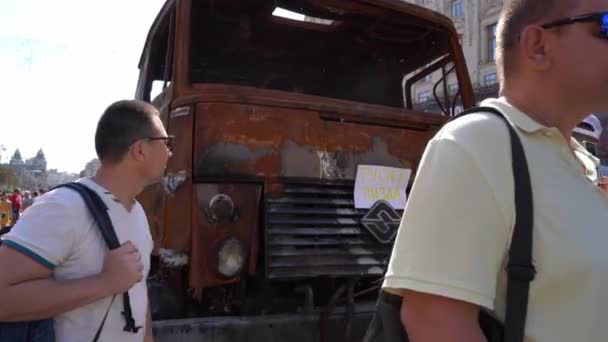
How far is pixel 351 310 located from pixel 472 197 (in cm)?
181

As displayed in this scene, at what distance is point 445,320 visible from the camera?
1066 millimetres

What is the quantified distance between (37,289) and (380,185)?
2155mm

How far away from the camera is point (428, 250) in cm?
109

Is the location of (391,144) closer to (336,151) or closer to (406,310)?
(336,151)

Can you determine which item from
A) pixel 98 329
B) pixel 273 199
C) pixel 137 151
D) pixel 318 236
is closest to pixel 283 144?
pixel 273 199

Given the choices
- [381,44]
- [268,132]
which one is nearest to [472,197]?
[268,132]

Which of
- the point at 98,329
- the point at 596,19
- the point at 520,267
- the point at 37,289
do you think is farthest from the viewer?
the point at 98,329

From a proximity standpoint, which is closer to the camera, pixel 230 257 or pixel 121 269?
pixel 121 269

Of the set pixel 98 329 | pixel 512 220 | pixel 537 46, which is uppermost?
pixel 537 46

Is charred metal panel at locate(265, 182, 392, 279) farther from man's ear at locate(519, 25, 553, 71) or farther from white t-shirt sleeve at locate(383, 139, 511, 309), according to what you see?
man's ear at locate(519, 25, 553, 71)

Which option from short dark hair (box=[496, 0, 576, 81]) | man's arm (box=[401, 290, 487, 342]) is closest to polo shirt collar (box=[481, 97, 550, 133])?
short dark hair (box=[496, 0, 576, 81])

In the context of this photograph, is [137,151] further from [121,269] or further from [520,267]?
[520,267]

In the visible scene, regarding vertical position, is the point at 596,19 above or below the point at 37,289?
above

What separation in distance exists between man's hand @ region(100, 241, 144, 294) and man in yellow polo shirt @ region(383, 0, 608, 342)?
93cm
